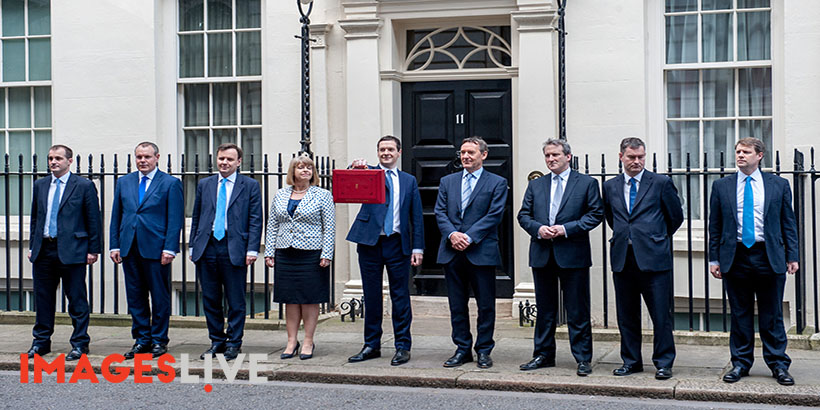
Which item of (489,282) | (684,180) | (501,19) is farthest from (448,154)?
(489,282)

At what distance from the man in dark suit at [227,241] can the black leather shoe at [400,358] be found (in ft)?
4.40

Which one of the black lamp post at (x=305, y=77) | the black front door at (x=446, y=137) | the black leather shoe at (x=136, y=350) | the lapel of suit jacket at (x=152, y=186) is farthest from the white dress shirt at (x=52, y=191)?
the black front door at (x=446, y=137)

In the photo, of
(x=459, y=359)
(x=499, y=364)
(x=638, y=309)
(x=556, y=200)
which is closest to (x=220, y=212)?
(x=459, y=359)

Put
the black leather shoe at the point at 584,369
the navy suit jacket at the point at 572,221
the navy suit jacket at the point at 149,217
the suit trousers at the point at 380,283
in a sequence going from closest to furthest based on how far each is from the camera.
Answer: the black leather shoe at the point at 584,369 < the navy suit jacket at the point at 572,221 < the suit trousers at the point at 380,283 < the navy suit jacket at the point at 149,217

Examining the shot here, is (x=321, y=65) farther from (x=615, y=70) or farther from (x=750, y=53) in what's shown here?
(x=750, y=53)

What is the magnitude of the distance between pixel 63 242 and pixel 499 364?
12.4ft

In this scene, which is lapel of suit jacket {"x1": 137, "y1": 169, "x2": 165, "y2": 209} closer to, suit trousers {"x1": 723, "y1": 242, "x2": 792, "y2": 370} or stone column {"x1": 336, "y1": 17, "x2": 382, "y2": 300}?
stone column {"x1": 336, "y1": 17, "x2": 382, "y2": 300}

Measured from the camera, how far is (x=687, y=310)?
10.4 metres

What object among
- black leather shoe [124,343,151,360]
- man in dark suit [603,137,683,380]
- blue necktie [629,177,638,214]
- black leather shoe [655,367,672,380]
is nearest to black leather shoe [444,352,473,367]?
man in dark suit [603,137,683,380]

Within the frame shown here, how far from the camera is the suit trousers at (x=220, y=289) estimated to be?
856 cm

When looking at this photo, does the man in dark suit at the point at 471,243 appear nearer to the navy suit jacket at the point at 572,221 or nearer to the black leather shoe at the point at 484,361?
the black leather shoe at the point at 484,361

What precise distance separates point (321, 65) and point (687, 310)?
4.58 m

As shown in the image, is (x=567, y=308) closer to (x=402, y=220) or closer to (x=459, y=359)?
(x=459, y=359)

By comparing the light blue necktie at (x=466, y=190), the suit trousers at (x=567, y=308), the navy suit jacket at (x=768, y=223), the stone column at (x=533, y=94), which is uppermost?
the stone column at (x=533, y=94)
